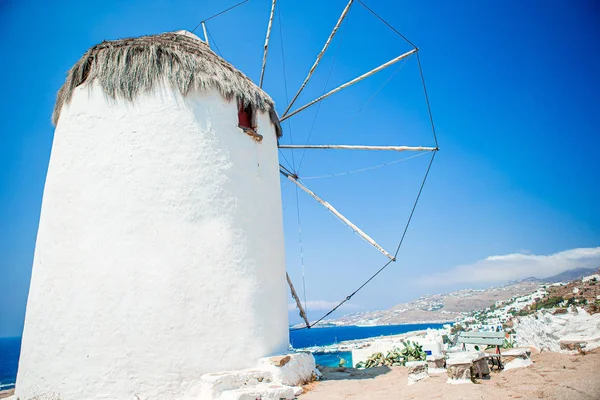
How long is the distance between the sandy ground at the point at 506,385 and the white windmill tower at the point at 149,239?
128cm

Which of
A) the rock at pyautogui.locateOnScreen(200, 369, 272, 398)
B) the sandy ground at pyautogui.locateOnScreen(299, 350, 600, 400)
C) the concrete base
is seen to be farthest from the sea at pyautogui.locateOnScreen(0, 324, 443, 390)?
the rock at pyautogui.locateOnScreen(200, 369, 272, 398)

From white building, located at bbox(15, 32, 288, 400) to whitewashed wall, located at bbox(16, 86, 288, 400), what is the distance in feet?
0.05

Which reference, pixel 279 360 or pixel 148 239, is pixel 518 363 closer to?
pixel 279 360

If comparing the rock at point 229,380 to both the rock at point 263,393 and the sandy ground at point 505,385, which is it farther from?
the sandy ground at point 505,385

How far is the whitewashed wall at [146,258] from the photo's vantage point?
185 inches

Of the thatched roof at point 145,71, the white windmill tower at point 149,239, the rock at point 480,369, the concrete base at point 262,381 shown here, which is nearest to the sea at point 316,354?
the concrete base at point 262,381

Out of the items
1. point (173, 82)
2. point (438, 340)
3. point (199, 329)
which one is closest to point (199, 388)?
point (199, 329)

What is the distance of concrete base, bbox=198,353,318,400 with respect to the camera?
4.47 m

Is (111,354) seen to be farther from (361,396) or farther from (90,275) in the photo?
(361,396)

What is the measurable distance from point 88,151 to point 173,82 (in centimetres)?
166

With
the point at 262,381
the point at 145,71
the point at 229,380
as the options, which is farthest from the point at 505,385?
the point at 145,71

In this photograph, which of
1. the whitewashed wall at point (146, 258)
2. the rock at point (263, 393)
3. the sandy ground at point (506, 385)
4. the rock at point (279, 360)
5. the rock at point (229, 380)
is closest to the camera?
the sandy ground at point (506, 385)

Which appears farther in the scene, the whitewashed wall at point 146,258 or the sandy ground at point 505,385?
the whitewashed wall at point 146,258

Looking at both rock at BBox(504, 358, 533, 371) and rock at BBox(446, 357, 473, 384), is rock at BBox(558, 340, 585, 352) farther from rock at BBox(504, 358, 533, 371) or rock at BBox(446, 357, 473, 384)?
rock at BBox(446, 357, 473, 384)
